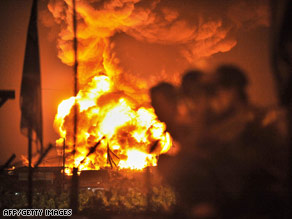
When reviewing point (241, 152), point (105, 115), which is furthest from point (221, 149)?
point (105, 115)

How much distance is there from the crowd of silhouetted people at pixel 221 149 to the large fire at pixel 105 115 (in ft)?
3.13

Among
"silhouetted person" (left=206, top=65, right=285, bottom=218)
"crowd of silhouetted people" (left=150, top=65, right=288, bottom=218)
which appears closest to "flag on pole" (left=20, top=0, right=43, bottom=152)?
"crowd of silhouetted people" (left=150, top=65, right=288, bottom=218)

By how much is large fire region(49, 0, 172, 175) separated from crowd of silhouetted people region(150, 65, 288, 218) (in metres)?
0.95

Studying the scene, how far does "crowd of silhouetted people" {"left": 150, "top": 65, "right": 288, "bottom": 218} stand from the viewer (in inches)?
431

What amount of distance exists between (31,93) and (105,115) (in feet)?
26.4

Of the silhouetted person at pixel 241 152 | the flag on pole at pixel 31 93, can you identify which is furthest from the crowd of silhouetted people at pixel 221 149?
the flag on pole at pixel 31 93

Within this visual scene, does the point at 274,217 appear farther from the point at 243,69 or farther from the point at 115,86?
the point at 115,86

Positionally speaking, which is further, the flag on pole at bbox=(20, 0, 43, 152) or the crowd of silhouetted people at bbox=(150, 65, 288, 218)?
the crowd of silhouetted people at bbox=(150, 65, 288, 218)

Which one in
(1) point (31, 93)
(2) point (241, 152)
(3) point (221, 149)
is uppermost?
(1) point (31, 93)

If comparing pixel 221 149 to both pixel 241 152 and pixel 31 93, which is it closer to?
pixel 241 152

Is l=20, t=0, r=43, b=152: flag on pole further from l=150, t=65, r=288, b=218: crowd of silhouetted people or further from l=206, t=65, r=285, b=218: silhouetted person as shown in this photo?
l=206, t=65, r=285, b=218: silhouetted person

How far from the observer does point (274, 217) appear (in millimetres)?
10539

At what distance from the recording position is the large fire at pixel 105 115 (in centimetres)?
1625

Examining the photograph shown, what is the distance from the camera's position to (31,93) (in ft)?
30.0
